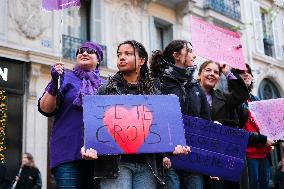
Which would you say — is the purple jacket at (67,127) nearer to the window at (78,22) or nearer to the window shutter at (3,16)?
the window shutter at (3,16)

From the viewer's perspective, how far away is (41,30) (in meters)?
12.0

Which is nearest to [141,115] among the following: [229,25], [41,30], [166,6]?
[41,30]

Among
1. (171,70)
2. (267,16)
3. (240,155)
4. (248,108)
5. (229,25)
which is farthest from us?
(267,16)

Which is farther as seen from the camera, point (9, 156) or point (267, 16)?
point (267, 16)

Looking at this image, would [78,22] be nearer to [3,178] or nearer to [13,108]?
[13,108]

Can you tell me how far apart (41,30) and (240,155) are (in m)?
8.58

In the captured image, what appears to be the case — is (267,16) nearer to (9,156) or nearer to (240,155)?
(9,156)

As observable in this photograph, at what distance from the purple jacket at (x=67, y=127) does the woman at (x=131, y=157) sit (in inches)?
13.2

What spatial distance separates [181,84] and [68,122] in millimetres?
1067

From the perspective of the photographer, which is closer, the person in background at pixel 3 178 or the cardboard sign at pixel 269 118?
the cardboard sign at pixel 269 118

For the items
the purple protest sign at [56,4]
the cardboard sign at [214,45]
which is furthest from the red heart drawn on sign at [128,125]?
the cardboard sign at [214,45]

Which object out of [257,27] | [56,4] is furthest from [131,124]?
[257,27]

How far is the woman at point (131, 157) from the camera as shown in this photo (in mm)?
3152

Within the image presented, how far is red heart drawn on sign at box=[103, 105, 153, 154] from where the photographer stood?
10.6 feet
